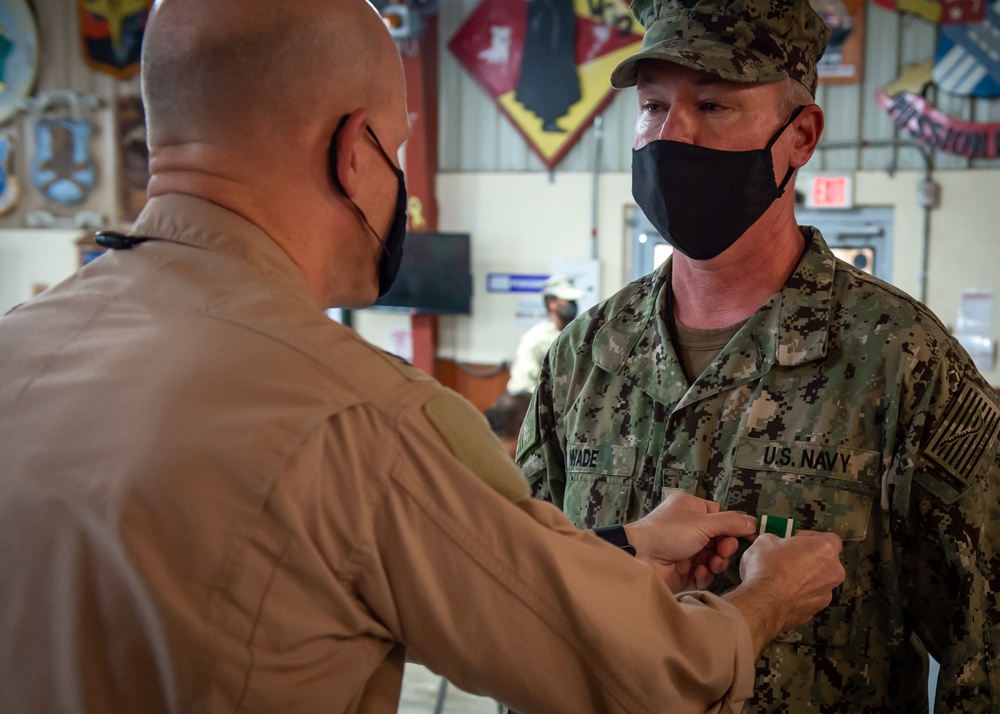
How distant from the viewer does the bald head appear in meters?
1.06

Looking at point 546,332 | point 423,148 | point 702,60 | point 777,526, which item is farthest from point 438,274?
point 777,526

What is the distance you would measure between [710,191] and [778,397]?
41 cm

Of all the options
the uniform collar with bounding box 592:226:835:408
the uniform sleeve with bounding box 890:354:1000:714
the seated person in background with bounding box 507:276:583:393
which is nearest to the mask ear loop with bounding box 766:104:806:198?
the uniform collar with bounding box 592:226:835:408

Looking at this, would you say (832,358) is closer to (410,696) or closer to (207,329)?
(207,329)

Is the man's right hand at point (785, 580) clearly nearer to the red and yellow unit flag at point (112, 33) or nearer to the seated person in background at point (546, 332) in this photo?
the seated person in background at point (546, 332)

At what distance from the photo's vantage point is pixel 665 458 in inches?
66.7

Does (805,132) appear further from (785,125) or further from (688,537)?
(688,537)

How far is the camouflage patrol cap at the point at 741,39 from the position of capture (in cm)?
164

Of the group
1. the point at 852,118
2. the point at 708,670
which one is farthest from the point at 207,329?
the point at 852,118

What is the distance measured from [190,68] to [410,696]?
15.2 feet

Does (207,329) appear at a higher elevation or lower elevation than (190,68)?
lower

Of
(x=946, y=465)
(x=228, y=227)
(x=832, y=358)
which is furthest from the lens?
(x=832, y=358)

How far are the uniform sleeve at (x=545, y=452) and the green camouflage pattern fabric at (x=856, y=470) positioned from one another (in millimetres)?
171

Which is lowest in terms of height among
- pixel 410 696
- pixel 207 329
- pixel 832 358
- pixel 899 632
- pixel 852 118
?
pixel 410 696
